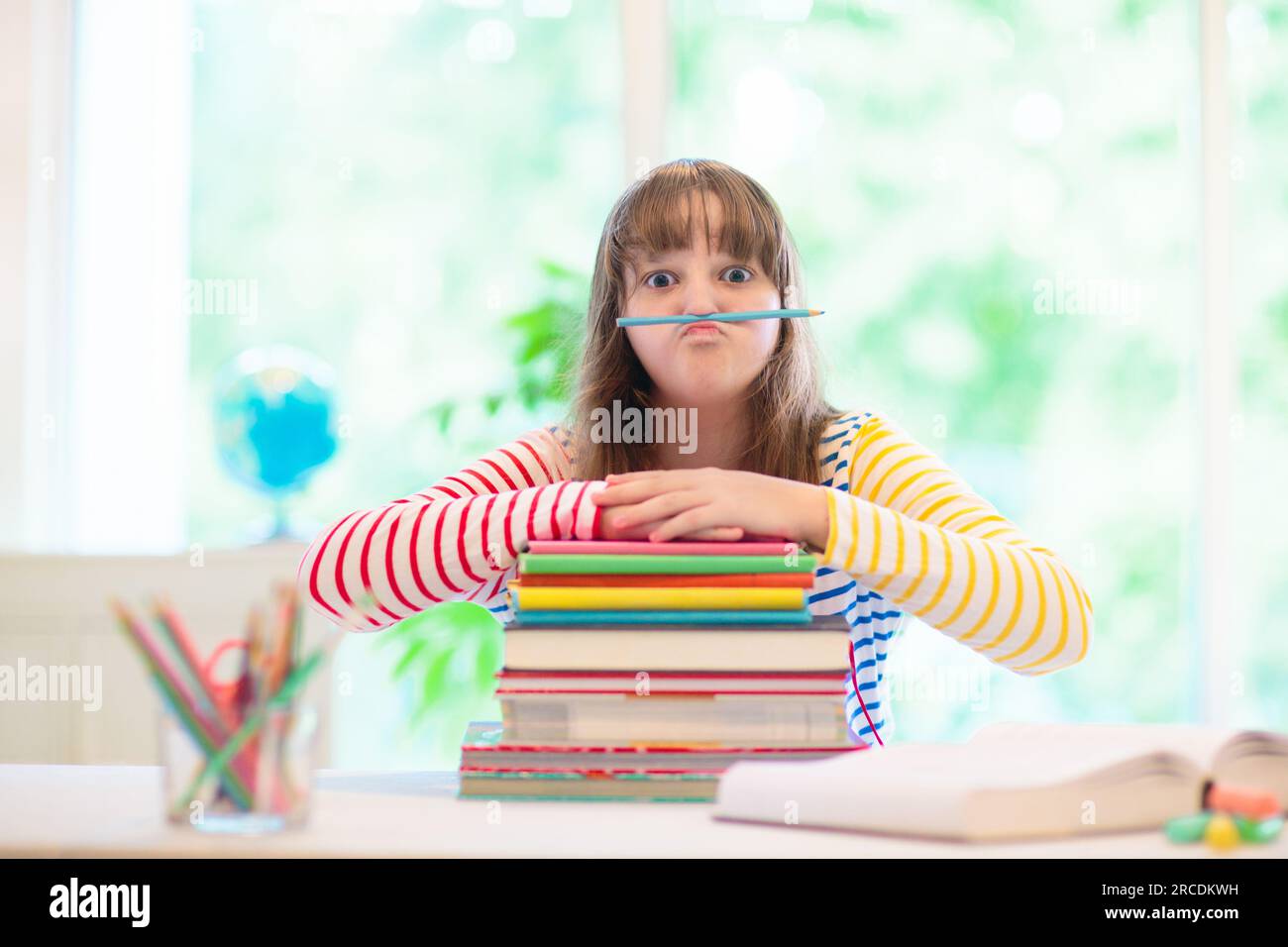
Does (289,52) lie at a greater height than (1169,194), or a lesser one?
greater

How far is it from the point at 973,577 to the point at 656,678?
34cm

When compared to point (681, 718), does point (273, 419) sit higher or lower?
higher

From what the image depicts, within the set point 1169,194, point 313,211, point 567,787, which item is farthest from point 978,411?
point 567,787

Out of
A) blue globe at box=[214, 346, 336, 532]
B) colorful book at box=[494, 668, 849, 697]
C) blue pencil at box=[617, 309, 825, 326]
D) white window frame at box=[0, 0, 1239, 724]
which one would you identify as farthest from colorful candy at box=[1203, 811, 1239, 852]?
white window frame at box=[0, 0, 1239, 724]

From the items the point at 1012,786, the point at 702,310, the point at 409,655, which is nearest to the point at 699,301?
the point at 702,310

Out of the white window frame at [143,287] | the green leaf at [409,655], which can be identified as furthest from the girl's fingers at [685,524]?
the white window frame at [143,287]

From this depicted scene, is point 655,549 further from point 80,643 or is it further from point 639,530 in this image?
point 80,643

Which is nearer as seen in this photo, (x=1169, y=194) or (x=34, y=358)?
(x=34, y=358)

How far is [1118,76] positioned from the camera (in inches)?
111

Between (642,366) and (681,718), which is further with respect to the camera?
(642,366)

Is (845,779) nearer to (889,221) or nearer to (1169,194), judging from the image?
(889,221)

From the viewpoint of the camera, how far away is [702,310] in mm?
1244

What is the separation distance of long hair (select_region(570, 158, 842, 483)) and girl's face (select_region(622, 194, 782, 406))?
0.01 m

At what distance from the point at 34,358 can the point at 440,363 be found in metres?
0.81
